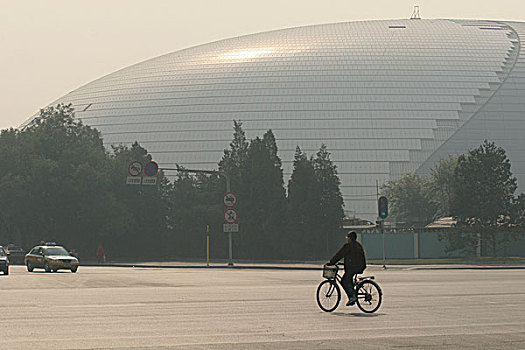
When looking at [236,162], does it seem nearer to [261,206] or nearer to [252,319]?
[261,206]

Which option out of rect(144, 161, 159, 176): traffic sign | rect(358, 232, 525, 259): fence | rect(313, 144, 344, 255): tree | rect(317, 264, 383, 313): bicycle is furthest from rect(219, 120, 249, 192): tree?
rect(317, 264, 383, 313): bicycle

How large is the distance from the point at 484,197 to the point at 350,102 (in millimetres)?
40459

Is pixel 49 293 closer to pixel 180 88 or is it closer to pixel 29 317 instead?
pixel 29 317

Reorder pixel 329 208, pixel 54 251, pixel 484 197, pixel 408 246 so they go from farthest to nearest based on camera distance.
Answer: pixel 408 246 < pixel 329 208 < pixel 484 197 < pixel 54 251

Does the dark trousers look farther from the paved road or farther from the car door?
the car door

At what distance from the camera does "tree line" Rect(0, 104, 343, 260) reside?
7419 cm

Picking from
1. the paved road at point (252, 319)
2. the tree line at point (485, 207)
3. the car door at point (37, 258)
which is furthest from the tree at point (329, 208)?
the paved road at point (252, 319)

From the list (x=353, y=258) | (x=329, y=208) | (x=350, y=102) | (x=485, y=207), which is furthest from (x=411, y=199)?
(x=353, y=258)

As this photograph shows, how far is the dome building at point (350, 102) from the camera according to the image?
99.3m

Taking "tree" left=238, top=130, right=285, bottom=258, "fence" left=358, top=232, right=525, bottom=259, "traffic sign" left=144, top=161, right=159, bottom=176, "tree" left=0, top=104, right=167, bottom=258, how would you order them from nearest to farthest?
"traffic sign" left=144, top=161, right=159, bottom=176 < "tree" left=238, top=130, right=285, bottom=258 < "fence" left=358, top=232, right=525, bottom=259 < "tree" left=0, top=104, right=167, bottom=258

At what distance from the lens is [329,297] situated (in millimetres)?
22266

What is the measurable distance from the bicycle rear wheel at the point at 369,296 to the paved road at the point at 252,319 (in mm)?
255

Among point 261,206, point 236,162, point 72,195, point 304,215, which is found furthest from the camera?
point 72,195

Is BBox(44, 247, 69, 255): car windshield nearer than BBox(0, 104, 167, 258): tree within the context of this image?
Yes
